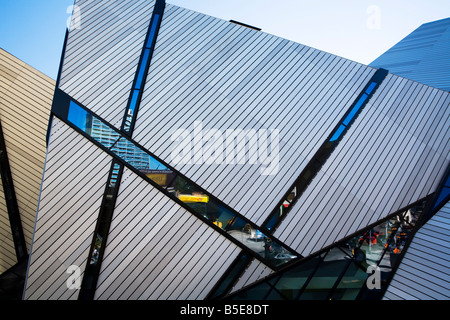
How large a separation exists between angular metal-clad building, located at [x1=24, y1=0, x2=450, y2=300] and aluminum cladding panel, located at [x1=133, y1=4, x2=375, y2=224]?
0.15 feet

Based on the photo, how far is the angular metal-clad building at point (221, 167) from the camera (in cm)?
701

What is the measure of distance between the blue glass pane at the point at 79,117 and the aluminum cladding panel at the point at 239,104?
1.61m

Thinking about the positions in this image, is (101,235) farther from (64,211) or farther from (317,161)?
(317,161)

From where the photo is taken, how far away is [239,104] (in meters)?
8.70

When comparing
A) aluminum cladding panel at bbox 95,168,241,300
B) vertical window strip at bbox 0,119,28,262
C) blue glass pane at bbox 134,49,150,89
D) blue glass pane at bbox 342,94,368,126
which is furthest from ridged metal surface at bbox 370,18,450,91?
vertical window strip at bbox 0,119,28,262

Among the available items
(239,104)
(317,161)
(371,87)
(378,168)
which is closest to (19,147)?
(239,104)

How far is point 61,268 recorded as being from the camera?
6.66 m

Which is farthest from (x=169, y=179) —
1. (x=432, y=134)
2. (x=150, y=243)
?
(x=432, y=134)

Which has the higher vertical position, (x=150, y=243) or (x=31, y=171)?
(x=31, y=171)

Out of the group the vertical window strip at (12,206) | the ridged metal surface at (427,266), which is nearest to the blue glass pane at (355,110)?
the ridged metal surface at (427,266)
